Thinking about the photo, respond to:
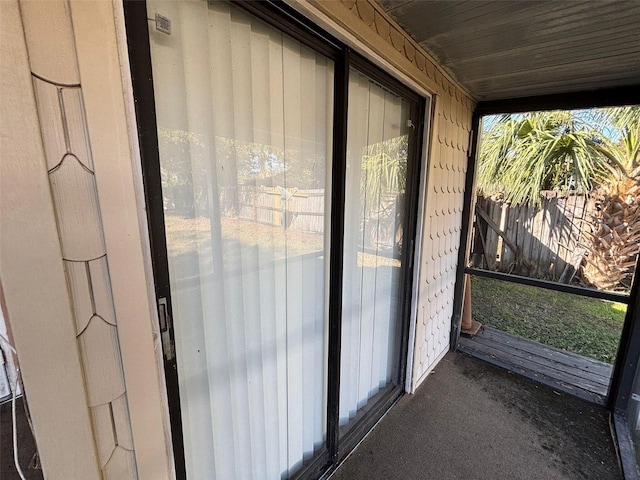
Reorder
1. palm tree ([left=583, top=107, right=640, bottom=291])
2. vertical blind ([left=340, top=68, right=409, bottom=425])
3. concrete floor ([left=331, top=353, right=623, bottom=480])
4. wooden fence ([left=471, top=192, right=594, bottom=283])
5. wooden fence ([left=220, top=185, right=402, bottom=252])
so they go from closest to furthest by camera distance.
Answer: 1. wooden fence ([left=220, top=185, right=402, bottom=252])
2. vertical blind ([left=340, top=68, right=409, bottom=425])
3. concrete floor ([left=331, top=353, right=623, bottom=480])
4. palm tree ([left=583, top=107, right=640, bottom=291])
5. wooden fence ([left=471, top=192, right=594, bottom=283])

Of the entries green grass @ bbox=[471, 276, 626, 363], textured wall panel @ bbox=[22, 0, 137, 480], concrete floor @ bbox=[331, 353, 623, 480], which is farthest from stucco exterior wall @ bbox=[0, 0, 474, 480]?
green grass @ bbox=[471, 276, 626, 363]

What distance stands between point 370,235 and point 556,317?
293 cm

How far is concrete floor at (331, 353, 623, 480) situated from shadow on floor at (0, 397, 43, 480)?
1.34m

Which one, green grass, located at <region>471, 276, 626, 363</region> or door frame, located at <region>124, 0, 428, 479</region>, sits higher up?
door frame, located at <region>124, 0, 428, 479</region>

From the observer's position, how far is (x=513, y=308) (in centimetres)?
347

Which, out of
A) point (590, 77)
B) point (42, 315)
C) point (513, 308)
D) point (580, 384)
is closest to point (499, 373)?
point (580, 384)

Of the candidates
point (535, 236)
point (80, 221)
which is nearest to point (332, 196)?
point (80, 221)

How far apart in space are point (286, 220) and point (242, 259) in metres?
0.24

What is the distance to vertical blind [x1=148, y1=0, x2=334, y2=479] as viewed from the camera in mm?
823

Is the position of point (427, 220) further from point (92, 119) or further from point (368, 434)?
point (92, 119)

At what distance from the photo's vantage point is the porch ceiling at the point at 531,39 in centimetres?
115

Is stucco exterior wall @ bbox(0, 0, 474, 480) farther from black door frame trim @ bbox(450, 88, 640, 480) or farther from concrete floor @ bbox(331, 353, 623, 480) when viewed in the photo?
black door frame trim @ bbox(450, 88, 640, 480)

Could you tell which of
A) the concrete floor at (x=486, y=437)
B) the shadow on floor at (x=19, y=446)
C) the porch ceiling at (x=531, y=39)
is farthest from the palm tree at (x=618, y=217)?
the shadow on floor at (x=19, y=446)

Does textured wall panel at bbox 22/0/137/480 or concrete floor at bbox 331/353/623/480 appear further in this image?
concrete floor at bbox 331/353/623/480
